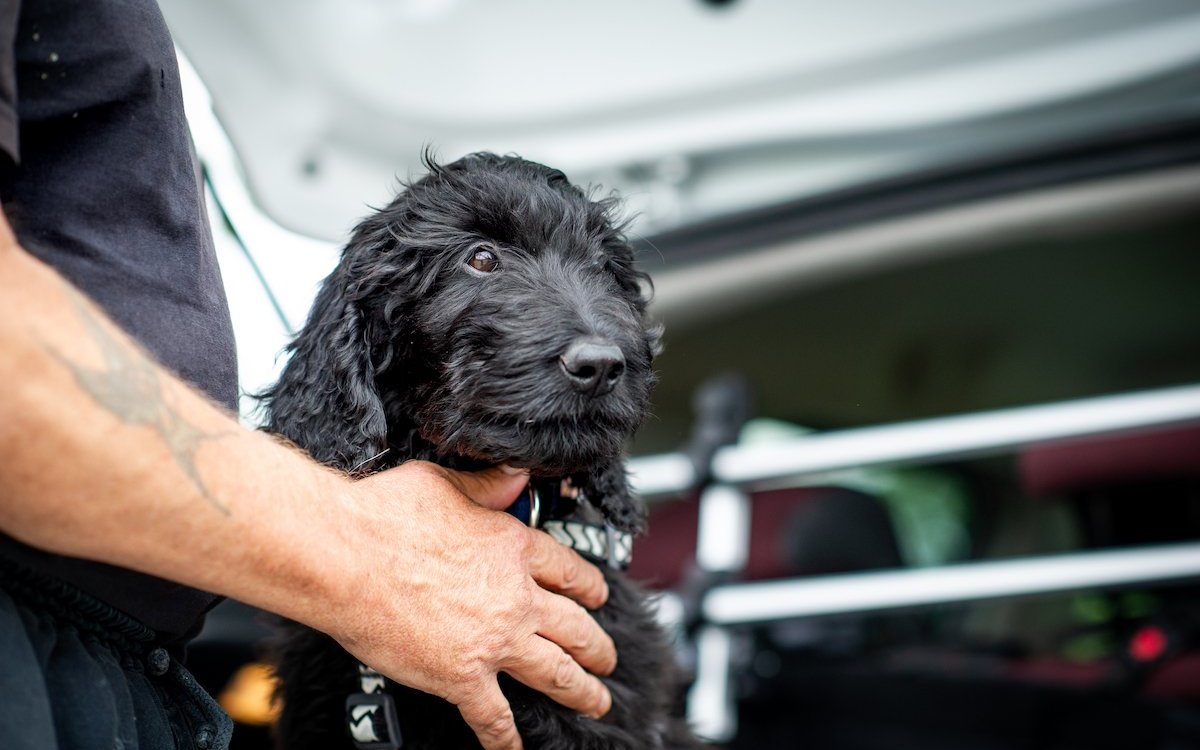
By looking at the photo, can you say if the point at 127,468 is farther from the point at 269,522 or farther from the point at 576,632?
the point at 576,632

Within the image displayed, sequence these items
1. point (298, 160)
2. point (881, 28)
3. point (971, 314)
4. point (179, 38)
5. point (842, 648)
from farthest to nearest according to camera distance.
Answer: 1. point (971, 314)
2. point (842, 648)
3. point (881, 28)
4. point (298, 160)
5. point (179, 38)

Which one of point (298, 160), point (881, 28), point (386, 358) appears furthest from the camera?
point (881, 28)

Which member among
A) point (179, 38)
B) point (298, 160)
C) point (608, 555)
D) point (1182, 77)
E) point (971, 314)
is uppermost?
point (971, 314)

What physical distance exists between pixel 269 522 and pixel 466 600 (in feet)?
1.39

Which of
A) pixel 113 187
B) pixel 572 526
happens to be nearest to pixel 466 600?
pixel 572 526

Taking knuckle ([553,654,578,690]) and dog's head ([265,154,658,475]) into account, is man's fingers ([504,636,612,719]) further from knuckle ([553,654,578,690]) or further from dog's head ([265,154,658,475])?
dog's head ([265,154,658,475])

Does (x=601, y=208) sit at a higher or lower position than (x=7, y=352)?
higher

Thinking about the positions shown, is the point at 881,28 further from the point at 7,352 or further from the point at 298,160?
the point at 7,352

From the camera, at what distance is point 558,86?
3.99 meters

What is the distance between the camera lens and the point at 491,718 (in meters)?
1.76

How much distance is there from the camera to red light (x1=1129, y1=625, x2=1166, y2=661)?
13.0 ft

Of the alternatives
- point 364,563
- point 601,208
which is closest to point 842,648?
point 601,208

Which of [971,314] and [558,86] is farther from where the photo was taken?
[971,314]

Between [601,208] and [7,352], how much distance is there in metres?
1.44
